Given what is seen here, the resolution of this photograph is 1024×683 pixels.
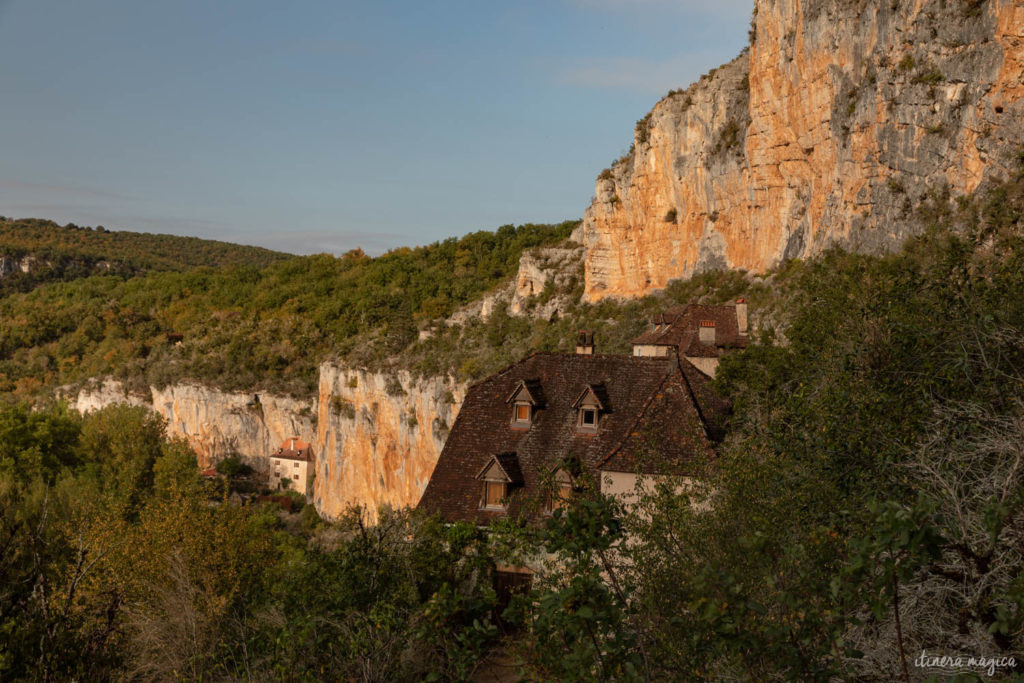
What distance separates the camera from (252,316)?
70.6 meters

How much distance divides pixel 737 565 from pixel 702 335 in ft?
72.7

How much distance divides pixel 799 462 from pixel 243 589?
13.9 meters

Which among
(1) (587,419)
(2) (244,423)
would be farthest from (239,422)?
(1) (587,419)

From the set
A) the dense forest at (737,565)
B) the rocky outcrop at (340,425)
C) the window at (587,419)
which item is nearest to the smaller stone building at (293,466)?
the rocky outcrop at (340,425)

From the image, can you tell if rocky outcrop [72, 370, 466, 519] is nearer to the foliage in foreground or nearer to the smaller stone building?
the smaller stone building

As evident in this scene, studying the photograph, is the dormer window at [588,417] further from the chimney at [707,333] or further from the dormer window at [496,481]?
the chimney at [707,333]

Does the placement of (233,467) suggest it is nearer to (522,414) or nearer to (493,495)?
(522,414)

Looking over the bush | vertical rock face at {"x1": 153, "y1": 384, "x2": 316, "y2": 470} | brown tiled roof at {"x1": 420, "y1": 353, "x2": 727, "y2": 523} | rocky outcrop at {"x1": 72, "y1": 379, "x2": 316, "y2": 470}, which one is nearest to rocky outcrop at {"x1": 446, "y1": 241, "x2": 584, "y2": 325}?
vertical rock face at {"x1": 153, "y1": 384, "x2": 316, "y2": 470}

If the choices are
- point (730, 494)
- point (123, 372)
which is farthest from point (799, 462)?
A: point (123, 372)

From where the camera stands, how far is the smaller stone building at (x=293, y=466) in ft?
178

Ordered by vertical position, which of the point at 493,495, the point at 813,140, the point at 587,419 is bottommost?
the point at 493,495

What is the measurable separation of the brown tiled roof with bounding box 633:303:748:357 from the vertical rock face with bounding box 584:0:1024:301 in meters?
7.72

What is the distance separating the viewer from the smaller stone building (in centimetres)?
5412

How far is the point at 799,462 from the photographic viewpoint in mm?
9930
